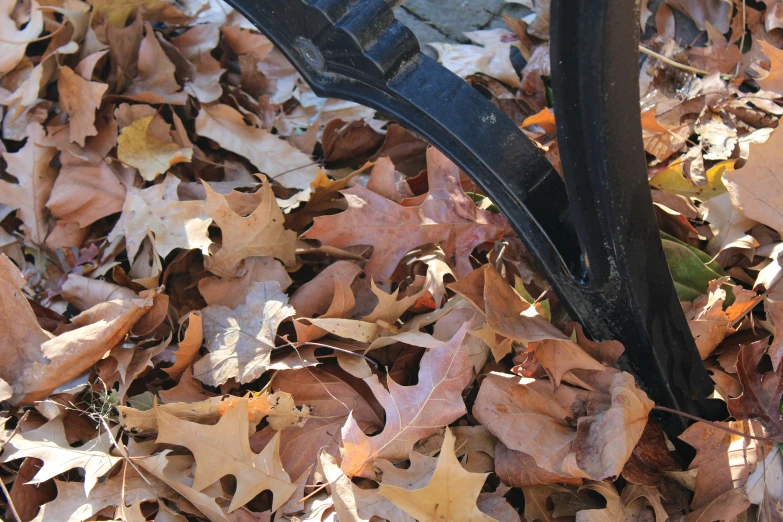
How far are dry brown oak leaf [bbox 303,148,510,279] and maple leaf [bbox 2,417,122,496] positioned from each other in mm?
675

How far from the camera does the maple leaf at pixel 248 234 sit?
1633 millimetres

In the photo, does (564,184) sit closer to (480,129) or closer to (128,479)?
(480,129)

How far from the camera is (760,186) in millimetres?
1514

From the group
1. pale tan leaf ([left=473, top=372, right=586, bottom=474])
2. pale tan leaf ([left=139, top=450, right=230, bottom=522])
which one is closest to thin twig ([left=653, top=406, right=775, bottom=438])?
pale tan leaf ([left=473, top=372, right=586, bottom=474])

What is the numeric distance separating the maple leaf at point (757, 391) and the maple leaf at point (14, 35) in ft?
7.48

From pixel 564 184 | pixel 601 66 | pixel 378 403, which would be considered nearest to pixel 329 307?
pixel 378 403

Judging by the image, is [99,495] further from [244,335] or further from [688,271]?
[688,271]

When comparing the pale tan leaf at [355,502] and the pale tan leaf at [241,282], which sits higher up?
Result: the pale tan leaf at [241,282]

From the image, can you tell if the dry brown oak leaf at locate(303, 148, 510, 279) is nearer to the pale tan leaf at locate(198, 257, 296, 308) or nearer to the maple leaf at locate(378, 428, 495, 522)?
the pale tan leaf at locate(198, 257, 296, 308)

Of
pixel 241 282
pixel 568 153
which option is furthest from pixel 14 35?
pixel 568 153

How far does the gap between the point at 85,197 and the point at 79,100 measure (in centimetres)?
36

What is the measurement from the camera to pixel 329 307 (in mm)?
1552

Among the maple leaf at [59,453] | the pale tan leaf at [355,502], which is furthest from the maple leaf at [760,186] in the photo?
the maple leaf at [59,453]

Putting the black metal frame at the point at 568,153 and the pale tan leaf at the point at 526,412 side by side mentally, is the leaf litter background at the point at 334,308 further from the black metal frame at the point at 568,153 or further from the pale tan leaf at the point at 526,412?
the black metal frame at the point at 568,153
